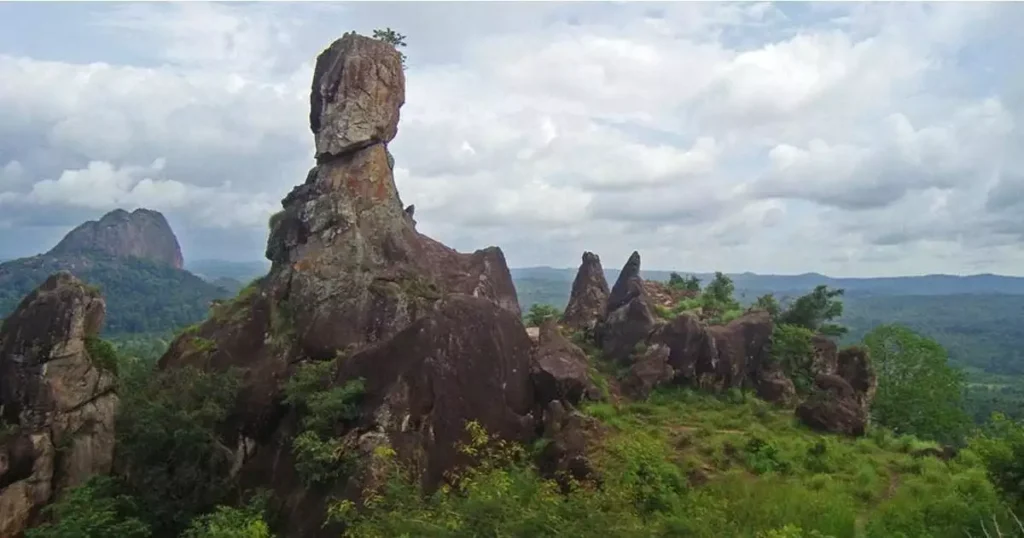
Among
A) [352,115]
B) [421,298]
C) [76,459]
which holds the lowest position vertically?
[76,459]

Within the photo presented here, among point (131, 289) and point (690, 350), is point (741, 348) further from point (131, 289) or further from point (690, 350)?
point (131, 289)

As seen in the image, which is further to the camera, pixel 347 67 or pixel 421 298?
pixel 347 67

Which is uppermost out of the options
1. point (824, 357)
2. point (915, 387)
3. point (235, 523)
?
point (824, 357)

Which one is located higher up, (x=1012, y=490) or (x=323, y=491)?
(x=1012, y=490)

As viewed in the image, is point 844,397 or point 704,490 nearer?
point 704,490

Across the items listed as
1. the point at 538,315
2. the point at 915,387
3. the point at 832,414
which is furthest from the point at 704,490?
the point at 915,387


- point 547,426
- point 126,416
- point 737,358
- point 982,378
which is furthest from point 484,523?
point 982,378

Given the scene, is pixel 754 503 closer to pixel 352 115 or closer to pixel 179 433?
pixel 179 433
